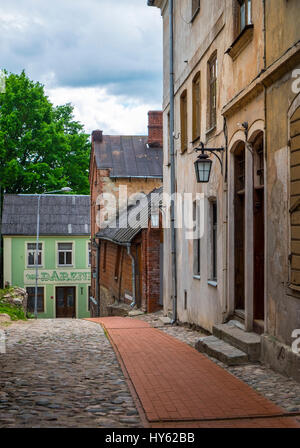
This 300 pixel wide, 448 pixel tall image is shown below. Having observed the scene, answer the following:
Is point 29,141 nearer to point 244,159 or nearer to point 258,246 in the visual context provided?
point 244,159

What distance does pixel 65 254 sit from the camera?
3784cm

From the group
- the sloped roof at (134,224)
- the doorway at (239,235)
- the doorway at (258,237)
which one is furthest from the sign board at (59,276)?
the doorway at (258,237)

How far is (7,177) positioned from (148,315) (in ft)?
66.3

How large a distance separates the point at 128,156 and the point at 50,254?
1005 centimetres

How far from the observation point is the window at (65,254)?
37.8 metres

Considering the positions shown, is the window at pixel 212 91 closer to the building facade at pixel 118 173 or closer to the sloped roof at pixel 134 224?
the sloped roof at pixel 134 224

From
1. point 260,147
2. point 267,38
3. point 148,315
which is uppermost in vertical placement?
point 267,38

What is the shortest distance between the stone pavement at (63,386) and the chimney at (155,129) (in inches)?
818

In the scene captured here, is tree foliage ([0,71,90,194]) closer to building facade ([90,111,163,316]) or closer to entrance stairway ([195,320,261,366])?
building facade ([90,111,163,316])

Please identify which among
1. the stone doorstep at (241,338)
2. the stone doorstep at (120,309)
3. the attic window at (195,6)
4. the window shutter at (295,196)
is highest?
the attic window at (195,6)

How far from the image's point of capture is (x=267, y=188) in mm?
8312
